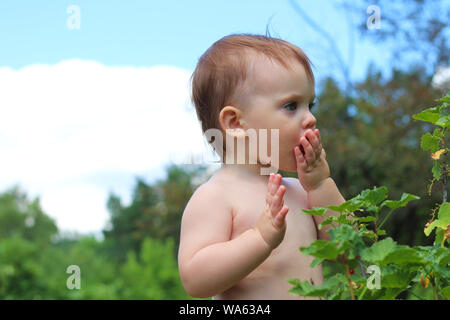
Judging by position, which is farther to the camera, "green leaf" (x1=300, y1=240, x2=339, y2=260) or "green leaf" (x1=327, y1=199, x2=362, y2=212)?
"green leaf" (x1=327, y1=199, x2=362, y2=212)

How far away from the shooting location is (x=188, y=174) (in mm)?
14523

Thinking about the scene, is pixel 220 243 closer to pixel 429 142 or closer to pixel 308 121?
pixel 308 121

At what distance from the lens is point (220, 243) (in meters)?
1.42

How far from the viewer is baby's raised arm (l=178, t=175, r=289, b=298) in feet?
4.42

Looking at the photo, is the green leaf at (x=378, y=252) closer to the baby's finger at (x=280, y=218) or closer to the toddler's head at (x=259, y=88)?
the baby's finger at (x=280, y=218)

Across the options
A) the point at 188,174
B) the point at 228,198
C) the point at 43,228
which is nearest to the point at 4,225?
the point at 43,228

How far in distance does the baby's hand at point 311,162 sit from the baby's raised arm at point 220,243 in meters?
0.28

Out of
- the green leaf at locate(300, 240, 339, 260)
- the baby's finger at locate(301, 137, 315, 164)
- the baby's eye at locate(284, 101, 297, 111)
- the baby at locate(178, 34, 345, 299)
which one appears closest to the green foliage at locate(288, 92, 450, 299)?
the green leaf at locate(300, 240, 339, 260)

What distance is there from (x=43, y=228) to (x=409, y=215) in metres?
24.6

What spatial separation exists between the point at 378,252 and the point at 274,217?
1.19ft

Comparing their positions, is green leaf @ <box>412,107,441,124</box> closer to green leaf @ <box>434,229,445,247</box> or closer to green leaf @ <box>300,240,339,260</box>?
green leaf @ <box>434,229,445,247</box>

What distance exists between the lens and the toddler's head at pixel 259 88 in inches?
64.0

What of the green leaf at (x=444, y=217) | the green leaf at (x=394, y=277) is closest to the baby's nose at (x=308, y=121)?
the green leaf at (x=444, y=217)
